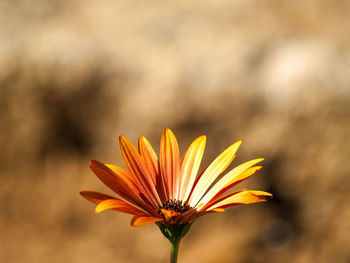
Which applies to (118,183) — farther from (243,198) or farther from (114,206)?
(243,198)

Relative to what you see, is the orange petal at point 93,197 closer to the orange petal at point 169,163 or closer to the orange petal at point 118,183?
the orange petal at point 118,183

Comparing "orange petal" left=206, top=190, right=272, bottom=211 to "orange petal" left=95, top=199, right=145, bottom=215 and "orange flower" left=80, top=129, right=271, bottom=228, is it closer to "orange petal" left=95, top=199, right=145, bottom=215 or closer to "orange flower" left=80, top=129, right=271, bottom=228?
"orange flower" left=80, top=129, right=271, bottom=228

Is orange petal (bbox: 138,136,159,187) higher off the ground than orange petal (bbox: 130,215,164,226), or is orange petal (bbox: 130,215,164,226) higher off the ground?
orange petal (bbox: 138,136,159,187)

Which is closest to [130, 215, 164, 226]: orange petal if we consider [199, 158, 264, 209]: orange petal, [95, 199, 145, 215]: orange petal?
[95, 199, 145, 215]: orange petal

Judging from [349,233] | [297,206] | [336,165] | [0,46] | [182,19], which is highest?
[182,19]

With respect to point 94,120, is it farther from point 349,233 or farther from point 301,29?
point 349,233

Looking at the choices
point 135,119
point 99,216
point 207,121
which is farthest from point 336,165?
point 99,216

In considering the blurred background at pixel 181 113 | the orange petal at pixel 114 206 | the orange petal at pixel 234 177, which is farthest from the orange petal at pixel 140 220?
the blurred background at pixel 181 113

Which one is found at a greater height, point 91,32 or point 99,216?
point 91,32
